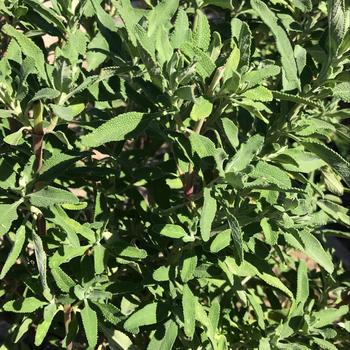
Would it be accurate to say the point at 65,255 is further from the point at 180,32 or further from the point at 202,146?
the point at 180,32

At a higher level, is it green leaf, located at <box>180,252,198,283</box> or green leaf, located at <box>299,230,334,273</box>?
green leaf, located at <box>299,230,334,273</box>

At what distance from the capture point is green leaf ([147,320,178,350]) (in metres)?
1.74

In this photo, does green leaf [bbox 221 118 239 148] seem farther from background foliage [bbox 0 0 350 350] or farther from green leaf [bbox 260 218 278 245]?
green leaf [bbox 260 218 278 245]

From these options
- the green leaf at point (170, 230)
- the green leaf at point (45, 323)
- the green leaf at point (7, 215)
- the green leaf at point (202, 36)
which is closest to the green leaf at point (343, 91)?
the green leaf at point (202, 36)

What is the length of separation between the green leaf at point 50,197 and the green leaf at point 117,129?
0.14 meters

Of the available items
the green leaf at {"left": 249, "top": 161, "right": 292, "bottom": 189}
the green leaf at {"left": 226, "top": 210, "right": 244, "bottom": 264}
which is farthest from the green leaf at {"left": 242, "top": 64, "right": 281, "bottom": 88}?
the green leaf at {"left": 226, "top": 210, "right": 244, "bottom": 264}

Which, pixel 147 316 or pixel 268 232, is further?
pixel 147 316

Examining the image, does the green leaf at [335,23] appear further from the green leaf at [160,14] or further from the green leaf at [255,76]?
the green leaf at [160,14]

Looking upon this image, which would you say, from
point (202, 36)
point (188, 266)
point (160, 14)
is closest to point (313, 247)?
point (188, 266)

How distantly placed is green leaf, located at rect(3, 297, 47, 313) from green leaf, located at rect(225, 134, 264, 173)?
0.78 metres

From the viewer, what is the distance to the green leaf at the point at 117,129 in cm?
135

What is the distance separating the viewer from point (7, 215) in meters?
1.37

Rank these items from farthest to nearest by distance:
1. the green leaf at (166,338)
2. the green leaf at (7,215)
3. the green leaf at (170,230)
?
the green leaf at (166,338) → the green leaf at (170,230) → the green leaf at (7,215)

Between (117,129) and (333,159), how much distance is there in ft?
2.05
